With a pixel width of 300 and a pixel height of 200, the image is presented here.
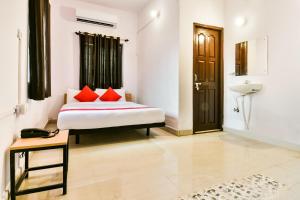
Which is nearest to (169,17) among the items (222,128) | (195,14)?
(195,14)

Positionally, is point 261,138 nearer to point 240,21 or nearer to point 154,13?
point 240,21

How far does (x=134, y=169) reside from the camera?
2078mm

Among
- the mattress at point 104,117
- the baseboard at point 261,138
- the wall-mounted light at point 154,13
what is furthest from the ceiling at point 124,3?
the baseboard at point 261,138

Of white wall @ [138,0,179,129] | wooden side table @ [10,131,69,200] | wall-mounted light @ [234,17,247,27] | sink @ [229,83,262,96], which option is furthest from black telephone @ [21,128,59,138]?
wall-mounted light @ [234,17,247,27]

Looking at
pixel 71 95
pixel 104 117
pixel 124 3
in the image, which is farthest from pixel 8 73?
pixel 124 3

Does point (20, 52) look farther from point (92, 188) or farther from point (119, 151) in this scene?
point (119, 151)

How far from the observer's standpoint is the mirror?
3168 millimetres

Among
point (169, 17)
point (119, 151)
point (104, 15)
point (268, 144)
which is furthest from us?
point (104, 15)

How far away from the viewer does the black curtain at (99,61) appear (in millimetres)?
4746

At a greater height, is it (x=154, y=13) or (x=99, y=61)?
(x=154, y=13)

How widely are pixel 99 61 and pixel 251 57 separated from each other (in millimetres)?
3662

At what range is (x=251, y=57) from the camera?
3.41 meters

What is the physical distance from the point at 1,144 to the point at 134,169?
4.25 feet

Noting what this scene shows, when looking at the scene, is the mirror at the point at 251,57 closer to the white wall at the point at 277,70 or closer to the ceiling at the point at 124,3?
the white wall at the point at 277,70
